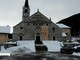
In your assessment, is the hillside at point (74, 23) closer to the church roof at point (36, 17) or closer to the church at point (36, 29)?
the church at point (36, 29)

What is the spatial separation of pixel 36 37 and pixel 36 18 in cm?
538

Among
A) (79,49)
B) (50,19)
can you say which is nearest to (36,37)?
(50,19)

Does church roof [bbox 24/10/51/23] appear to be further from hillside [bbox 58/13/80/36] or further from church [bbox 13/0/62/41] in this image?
hillside [bbox 58/13/80/36]

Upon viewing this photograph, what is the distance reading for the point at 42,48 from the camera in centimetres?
4381

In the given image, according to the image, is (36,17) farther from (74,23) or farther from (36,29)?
(74,23)

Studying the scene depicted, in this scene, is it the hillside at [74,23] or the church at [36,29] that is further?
the hillside at [74,23]

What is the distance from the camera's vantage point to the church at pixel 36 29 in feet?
197

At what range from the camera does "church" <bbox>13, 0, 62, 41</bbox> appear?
60.2 metres

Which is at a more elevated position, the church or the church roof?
the church roof

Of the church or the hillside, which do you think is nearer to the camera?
the church

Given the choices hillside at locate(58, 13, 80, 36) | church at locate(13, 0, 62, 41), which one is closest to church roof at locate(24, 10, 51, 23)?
church at locate(13, 0, 62, 41)

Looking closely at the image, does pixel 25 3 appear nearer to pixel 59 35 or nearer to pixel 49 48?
pixel 59 35

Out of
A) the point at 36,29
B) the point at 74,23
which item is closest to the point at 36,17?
the point at 36,29

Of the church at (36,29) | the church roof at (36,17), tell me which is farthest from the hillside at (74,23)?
the church roof at (36,17)
